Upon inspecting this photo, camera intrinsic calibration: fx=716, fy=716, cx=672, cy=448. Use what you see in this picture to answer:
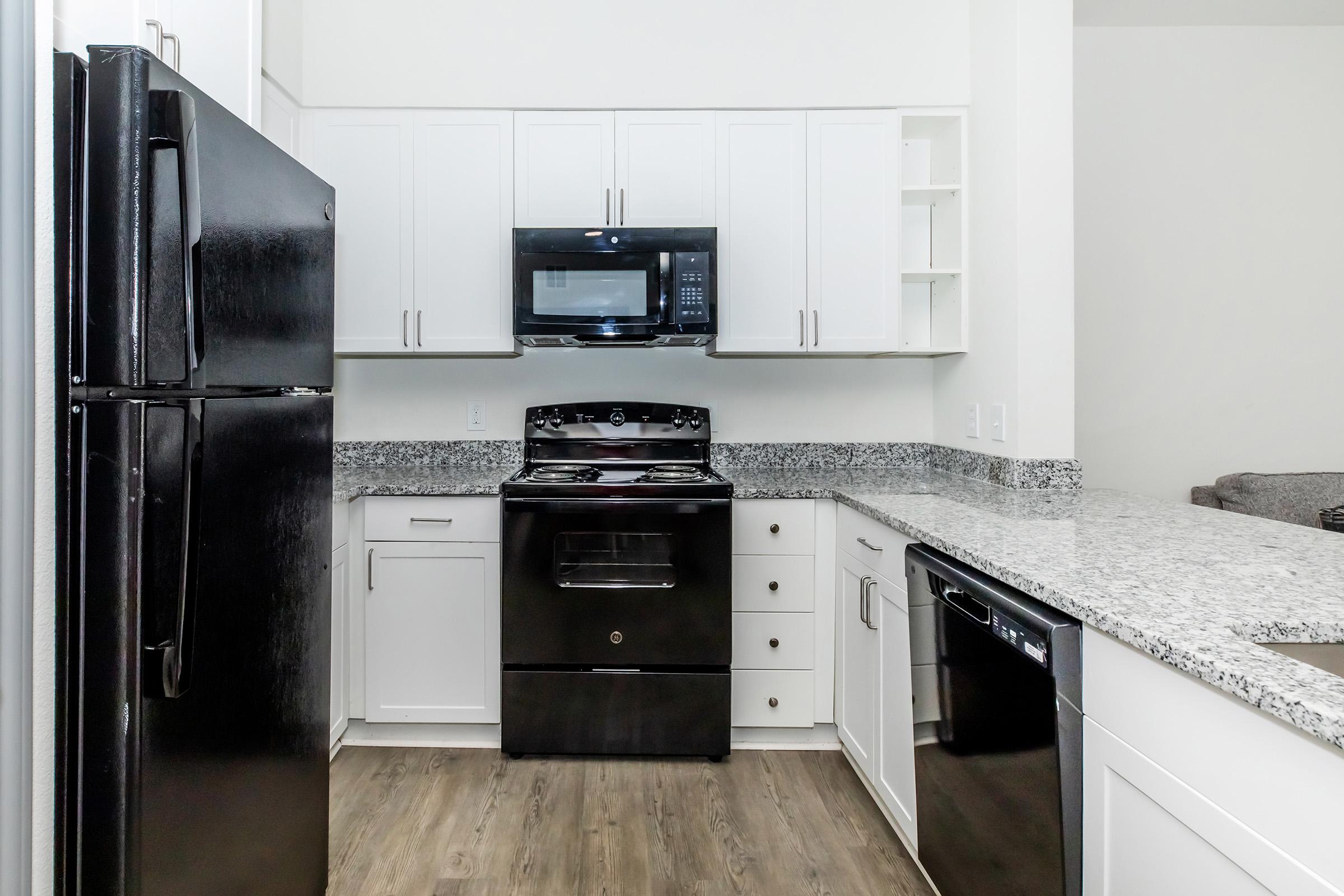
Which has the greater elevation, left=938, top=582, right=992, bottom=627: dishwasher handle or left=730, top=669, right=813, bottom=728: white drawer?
left=938, top=582, right=992, bottom=627: dishwasher handle

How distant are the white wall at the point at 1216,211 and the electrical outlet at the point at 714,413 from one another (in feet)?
4.56

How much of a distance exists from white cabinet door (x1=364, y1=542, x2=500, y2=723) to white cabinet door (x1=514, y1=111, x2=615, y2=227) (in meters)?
1.20

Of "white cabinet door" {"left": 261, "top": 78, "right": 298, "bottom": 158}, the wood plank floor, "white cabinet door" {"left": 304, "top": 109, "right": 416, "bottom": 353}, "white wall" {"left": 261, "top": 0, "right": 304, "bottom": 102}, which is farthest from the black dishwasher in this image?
"white wall" {"left": 261, "top": 0, "right": 304, "bottom": 102}

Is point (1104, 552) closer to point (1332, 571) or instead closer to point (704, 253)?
point (1332, 571)

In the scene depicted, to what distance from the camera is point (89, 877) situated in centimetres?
88

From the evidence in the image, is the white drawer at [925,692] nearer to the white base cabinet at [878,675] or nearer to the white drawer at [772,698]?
the white base cabinet at [878,675]

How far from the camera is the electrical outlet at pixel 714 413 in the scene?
2846mm

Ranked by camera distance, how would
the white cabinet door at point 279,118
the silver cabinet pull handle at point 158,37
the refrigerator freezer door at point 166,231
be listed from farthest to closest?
the white cabinet door at point 279,118 → the silver cabinet pull handle at point 158,37 → the refrigerator freezer door at point 166,231

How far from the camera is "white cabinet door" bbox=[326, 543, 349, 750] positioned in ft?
6.98

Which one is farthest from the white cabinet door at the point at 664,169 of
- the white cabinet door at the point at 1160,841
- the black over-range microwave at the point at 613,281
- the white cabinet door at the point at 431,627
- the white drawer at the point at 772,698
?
the white cabinet door at the point at 1160,841

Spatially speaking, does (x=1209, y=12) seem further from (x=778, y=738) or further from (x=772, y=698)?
(x=778, y=738)

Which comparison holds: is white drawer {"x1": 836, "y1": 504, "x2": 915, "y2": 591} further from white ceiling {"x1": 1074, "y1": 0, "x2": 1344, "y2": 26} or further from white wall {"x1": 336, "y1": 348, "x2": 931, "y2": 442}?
white ceiling {"x1": 1074, "y1": 0, "x2": 1344, "y2": 26}

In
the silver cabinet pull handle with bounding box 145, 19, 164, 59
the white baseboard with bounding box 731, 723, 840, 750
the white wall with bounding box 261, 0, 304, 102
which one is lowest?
the white baseboard with bounding box 731, 723, 840, 750

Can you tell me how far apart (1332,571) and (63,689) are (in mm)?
1828
